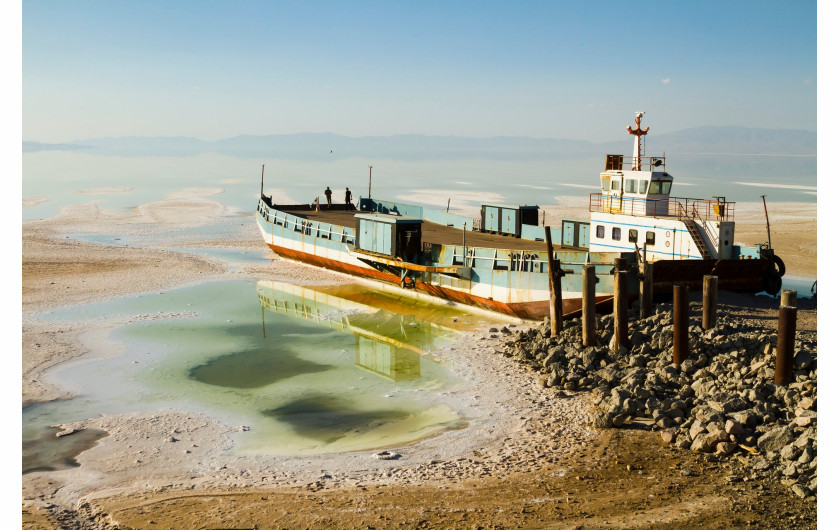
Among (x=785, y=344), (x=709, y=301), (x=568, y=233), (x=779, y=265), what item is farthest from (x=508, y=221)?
(x=785, y=344)

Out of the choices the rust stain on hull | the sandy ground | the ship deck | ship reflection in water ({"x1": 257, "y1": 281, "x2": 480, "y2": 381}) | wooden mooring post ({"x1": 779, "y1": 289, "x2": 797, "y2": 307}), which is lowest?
the sandy ground

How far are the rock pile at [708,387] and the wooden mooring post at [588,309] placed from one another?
0.41m

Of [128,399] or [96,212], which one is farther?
[96,212]

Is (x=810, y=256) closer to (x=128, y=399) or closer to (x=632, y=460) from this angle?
(x=632, y=460)

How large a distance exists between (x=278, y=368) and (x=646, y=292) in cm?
1229

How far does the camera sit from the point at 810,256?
147ft

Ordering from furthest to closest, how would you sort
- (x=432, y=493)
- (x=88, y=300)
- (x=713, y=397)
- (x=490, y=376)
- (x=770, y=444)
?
(x=88, y=300) → (x=490, y=376) → (x=713, y=397) → (x=770, y=444) → (x=432, y=493)

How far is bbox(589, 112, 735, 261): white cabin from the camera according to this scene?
31.1 m

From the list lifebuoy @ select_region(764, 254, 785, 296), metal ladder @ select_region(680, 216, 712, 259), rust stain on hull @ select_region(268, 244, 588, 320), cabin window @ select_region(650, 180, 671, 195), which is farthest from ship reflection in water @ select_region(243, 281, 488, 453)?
lifebuoy @ select_region(764, 254, 785, 296)

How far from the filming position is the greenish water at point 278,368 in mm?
20891

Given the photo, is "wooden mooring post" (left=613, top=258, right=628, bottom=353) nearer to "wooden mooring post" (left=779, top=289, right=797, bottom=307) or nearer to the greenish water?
the greenish water

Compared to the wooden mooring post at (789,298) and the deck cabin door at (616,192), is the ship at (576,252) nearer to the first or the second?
the deck cabin door at (616,192)

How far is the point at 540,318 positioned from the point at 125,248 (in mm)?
29945

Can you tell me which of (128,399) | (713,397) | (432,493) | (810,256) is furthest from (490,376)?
(810,256)
